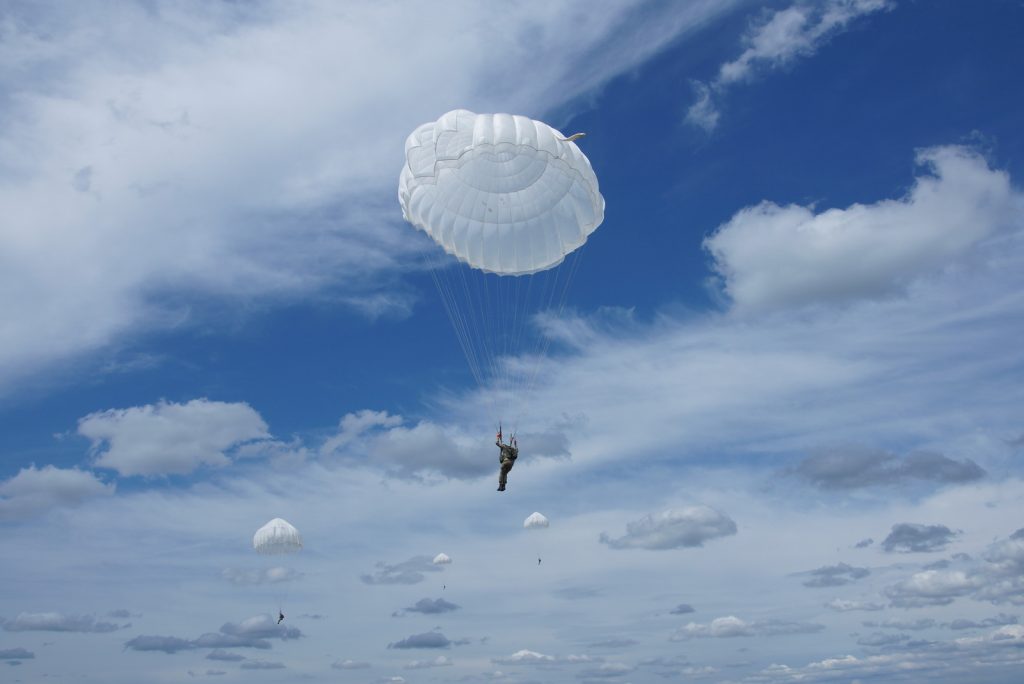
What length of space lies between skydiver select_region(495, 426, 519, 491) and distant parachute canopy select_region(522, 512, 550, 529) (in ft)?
76.8

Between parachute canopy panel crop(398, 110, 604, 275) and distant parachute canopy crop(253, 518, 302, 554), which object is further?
distant parachute canopy crop(253, 518, 302, 554)

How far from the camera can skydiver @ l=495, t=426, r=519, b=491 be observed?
147 ft

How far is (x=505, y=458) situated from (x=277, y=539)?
2284 centimetres

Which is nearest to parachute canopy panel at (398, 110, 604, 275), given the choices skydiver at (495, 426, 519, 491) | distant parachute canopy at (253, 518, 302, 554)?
skydiver at (495, 426, 519, 491)

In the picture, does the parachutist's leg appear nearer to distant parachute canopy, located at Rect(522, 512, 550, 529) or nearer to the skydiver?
the skydiver

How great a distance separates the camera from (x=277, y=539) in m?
60.7

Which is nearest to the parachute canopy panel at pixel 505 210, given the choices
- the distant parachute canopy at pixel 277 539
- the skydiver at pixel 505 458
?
the skydiver at pixel 505 458

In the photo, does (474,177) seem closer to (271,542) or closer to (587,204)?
(587,204)

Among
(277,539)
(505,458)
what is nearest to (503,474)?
(505,458)

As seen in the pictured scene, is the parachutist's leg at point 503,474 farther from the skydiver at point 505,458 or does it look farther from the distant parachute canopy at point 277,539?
the distant parachute canopy at point 277,539

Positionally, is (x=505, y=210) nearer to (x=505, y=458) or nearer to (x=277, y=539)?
(x=505, y=458)

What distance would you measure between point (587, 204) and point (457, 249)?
21.7ft

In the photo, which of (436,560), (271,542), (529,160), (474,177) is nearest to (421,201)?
(474,177)

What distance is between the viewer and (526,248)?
45469 mm
